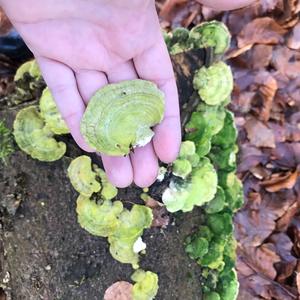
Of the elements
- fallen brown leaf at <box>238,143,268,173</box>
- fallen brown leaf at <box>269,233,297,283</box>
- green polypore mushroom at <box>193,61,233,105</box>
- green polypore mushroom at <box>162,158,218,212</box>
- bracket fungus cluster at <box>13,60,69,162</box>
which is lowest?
fallen brown leaf at <box>269,233,297,283</box>

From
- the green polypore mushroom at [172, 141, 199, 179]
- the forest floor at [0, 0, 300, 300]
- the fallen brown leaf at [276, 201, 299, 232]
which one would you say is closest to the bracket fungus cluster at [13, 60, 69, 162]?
the green polypore mushroom at [172, 141, 199, 179]

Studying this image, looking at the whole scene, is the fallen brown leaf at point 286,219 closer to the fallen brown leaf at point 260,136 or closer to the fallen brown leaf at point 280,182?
the fallen brown leaf at point 280,182

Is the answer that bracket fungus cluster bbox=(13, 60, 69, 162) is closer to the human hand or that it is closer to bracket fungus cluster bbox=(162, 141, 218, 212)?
the human hand

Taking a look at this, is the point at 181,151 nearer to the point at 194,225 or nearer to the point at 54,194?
the point at 194,225

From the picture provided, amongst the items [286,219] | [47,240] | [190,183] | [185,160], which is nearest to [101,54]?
[185,160]

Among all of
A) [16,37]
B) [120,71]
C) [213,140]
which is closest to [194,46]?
[213,140]

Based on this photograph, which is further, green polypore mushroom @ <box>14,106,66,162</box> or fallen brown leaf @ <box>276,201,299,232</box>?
fallen brown leaf @ <box>276,201,299,232</box>

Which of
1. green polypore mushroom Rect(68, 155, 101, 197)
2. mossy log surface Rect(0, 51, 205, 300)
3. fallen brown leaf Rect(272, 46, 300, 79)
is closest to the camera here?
green polypore mushroom Rect(68, 155, 101, 197)
